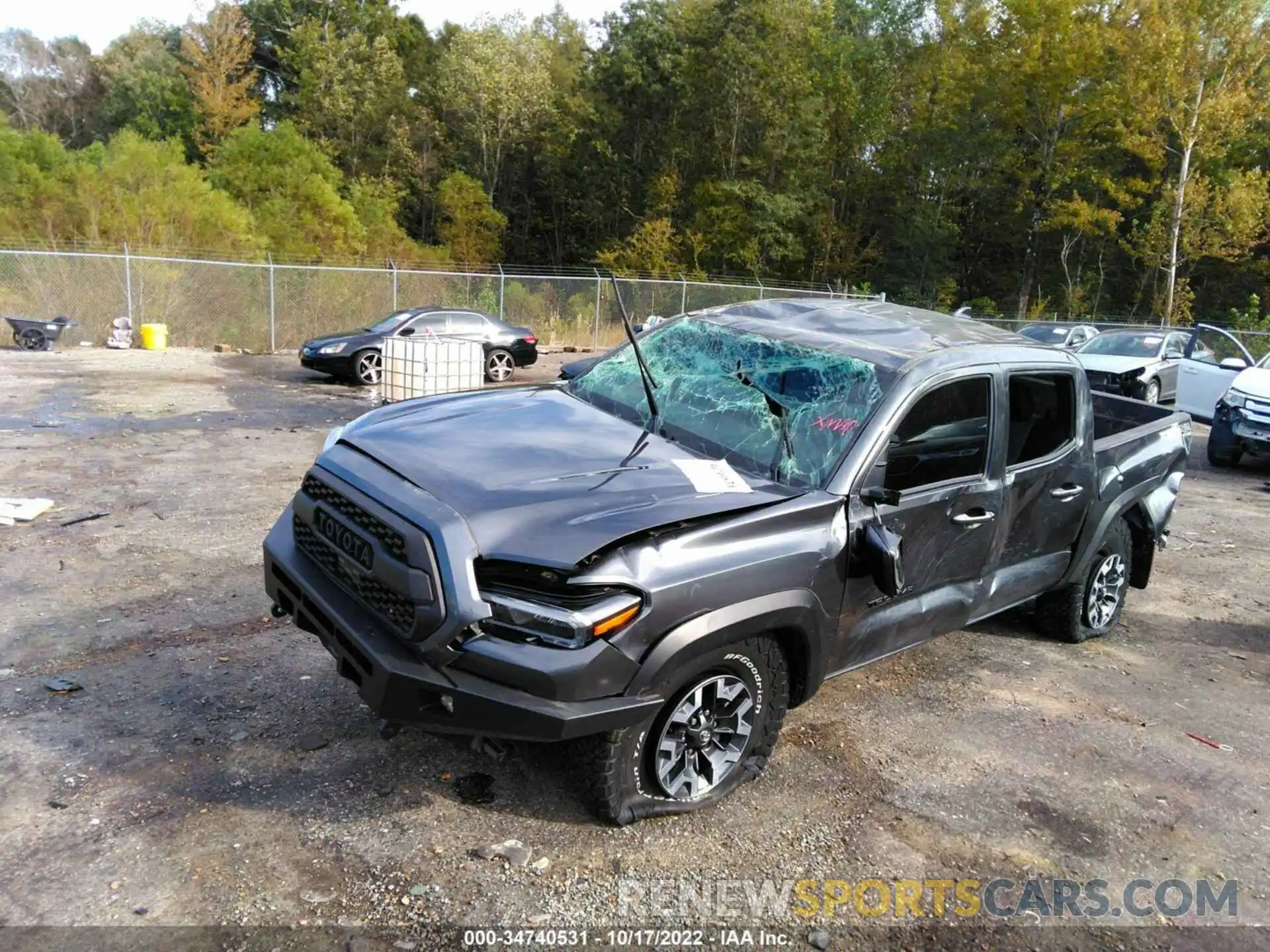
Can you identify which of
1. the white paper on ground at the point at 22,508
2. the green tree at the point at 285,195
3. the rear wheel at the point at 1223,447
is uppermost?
the green tree at the point at 285,195

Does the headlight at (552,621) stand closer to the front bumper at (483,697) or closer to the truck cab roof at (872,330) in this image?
the front bumper at (483,697)

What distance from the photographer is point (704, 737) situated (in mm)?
3281

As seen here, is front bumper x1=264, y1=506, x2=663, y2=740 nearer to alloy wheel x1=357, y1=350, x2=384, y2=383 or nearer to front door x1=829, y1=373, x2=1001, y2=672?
front door x1=829, y1=373, x2=1001, y2=672

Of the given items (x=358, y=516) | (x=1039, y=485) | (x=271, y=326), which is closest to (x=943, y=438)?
(x=1039, y=485)

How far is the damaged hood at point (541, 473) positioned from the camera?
2.90 metres

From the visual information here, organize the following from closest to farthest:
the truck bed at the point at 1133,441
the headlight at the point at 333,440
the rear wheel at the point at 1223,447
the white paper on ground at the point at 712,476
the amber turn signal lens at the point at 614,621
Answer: the amber turn signal lens at the point at 614,621
the white paper on ground at the point at 712,476
the headlight at the point at 333,440
the truck bed at the point at 1133,441
the rear wheel at the point at 1223,447

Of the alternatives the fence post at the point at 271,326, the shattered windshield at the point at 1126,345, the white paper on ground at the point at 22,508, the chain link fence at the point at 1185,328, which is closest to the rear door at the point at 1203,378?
the shattered windshield at the point at 1126,345

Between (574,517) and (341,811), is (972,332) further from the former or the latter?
(341,811)

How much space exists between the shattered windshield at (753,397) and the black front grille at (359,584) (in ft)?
4.74

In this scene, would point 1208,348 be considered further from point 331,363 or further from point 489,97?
point 489,97

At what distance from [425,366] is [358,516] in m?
6.80

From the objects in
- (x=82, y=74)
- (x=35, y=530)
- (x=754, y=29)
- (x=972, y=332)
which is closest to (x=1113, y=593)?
(x=972, y=332)

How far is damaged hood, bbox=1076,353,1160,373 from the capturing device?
14563mm

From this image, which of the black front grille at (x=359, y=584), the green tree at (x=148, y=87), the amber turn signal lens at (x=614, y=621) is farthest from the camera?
the green tree at (x=148, y=87)
